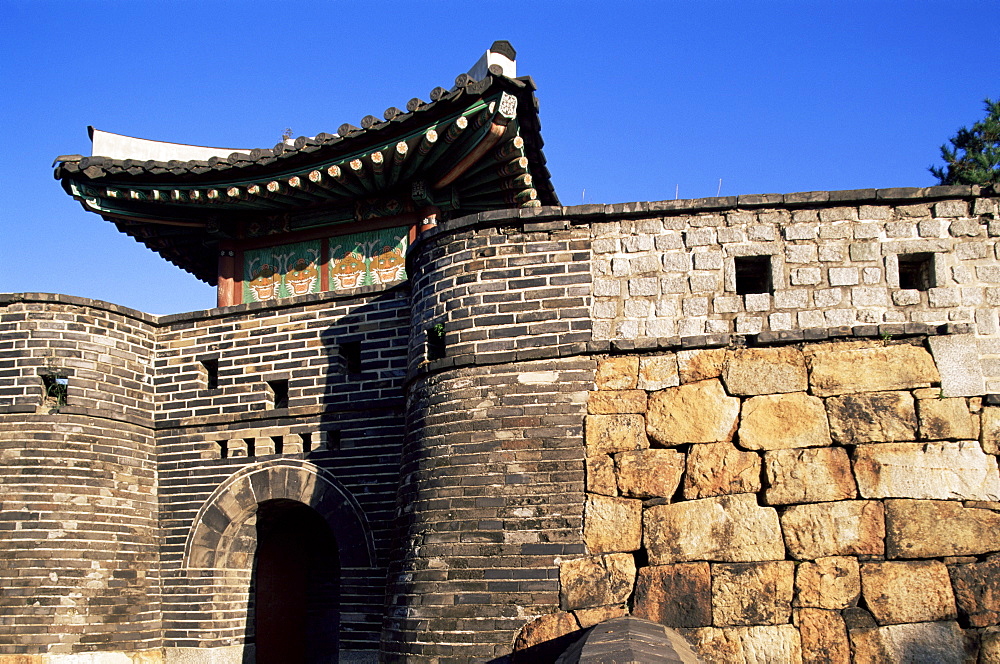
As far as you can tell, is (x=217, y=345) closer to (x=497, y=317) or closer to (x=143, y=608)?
(x=143, y=608)

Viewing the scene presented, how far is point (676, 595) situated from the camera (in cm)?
728

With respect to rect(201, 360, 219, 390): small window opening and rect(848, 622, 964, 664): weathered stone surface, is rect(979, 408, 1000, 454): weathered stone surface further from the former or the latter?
rect(201, 360, 219, 390): small window opening

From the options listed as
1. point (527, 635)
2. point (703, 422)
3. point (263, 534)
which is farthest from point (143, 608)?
point (703, 422)

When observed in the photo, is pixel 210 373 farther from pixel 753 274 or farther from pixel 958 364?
pixel 958 364

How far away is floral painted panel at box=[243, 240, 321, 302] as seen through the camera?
40.1 feet

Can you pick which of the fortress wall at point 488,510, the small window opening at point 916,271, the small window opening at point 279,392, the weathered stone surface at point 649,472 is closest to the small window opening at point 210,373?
the small window opening at point 279,392

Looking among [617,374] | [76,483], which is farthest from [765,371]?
[76,483]

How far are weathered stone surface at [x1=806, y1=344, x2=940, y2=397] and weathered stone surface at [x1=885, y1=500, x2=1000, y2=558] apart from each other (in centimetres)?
94

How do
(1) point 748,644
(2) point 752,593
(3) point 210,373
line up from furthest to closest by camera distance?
(3) point 210,373
(2) point 752,593
(1) point 748,644

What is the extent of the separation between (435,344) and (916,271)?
4.21 meters

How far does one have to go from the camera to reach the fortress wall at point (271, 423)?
1002 centimetres

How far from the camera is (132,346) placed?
1135 centimetres

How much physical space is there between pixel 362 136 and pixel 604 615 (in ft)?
19.6

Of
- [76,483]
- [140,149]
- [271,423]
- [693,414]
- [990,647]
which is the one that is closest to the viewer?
[990,647]
